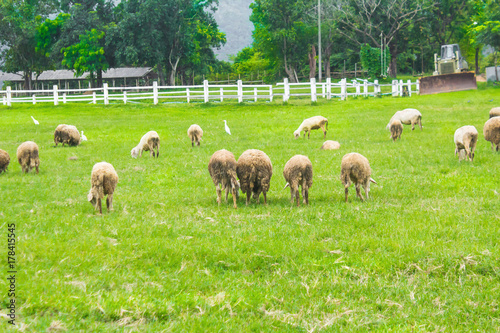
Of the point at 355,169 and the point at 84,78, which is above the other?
the point at 84,78

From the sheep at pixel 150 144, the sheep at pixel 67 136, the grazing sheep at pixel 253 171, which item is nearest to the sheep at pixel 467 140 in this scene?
the grazing sheep at pixel 253 171

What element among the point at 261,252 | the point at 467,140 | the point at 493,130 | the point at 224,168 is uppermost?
the point at 493,130

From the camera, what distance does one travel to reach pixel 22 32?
7294 cm

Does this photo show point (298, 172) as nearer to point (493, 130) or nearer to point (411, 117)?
point (493, 130)

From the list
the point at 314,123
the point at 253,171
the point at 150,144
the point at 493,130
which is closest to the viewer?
the point at 253,171

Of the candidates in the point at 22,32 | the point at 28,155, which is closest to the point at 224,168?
the point at 28,155

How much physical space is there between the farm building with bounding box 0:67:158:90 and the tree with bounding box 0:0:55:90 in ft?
12.8

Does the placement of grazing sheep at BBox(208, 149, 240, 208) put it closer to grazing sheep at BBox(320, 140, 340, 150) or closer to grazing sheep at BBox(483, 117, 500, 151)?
grazing sheep at BBox(320, 140, 340, 150)

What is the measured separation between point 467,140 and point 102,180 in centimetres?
871

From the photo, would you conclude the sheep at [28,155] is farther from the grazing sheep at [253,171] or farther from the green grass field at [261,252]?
the grazing sheep at [253,171]

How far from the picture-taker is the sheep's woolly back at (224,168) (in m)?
9.00

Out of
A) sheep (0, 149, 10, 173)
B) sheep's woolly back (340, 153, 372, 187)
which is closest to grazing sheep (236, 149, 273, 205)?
sheep's woolly back (340, 153, 372, 187)

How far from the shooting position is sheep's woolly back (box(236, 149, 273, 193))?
8.95 meters

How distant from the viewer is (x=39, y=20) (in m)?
70.1
